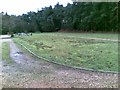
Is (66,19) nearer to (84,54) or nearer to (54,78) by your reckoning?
(84,54)

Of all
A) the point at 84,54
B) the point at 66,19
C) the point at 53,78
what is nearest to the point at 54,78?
the point at 53,78

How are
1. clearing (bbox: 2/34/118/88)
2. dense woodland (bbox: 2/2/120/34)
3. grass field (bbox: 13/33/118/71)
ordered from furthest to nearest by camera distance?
1. dense woodland (bbox: 2/2/120/34)
2. grass field (bbox: 13/33/118/71)
3. clearing (bbox: 2/34/118/88)

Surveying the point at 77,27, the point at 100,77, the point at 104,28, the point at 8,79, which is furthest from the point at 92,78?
the point at 77,27

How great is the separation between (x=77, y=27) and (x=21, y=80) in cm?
1172

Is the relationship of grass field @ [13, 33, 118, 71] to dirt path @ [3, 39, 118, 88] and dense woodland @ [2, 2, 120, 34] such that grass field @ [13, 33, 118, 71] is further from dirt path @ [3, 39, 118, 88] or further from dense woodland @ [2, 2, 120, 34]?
dense woodland @ [2, 2, 120, 34]

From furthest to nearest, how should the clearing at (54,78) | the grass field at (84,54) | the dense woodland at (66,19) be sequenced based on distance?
the dense woodland at (66,19) → the grass field at (84,54) → the clearing at (54,78)

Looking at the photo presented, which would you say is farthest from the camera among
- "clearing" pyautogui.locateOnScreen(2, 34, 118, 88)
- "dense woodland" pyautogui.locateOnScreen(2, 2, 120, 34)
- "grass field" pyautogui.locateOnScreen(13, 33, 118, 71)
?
"dense woodland" pyautogui.locateOnScreen(2, 2, 120, 34)

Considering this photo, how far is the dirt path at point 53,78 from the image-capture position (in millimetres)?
2354

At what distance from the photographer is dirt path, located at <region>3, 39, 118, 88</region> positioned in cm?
235

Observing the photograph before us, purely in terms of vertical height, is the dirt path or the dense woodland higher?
the dense woodland

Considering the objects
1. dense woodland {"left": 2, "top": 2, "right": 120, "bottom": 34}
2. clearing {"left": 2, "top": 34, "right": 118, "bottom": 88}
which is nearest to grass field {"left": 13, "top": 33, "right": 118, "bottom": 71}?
clearing {"left": 2, "top": 34, "right": 118, "bottom": 88}

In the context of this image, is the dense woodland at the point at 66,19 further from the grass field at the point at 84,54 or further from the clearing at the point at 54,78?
the clearing at the point at 54,78

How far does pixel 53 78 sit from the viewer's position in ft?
8.93

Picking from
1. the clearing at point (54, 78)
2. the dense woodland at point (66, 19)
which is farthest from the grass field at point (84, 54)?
the dense woodland at point (66, 19)
